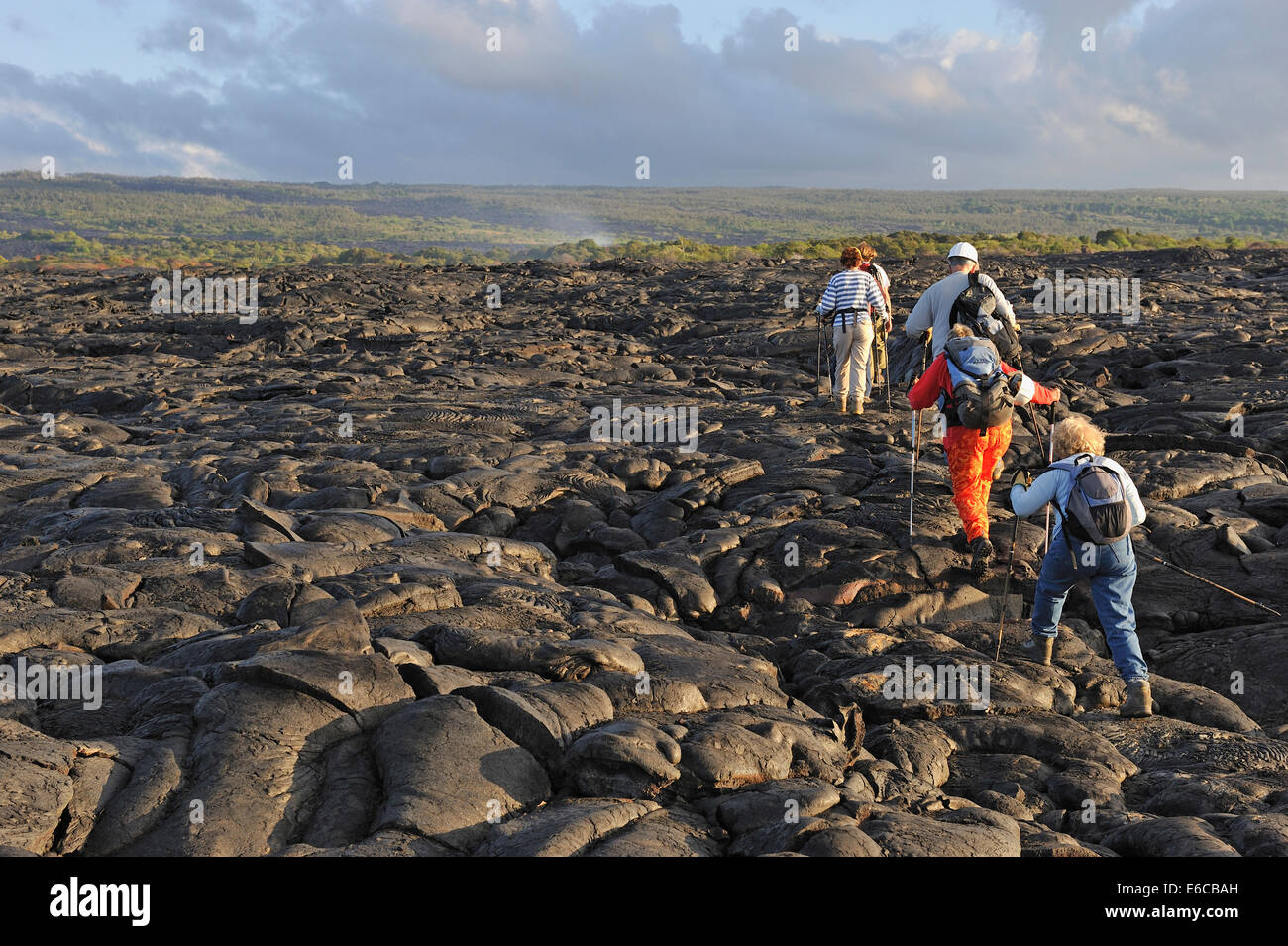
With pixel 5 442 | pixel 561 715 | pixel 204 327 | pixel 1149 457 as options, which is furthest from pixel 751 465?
pixel 204 327

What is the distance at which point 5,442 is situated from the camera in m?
17.5

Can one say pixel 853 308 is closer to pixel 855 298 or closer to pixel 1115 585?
pixel 855 298

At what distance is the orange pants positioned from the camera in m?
11.2

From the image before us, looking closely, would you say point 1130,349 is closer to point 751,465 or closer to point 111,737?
point 751,465

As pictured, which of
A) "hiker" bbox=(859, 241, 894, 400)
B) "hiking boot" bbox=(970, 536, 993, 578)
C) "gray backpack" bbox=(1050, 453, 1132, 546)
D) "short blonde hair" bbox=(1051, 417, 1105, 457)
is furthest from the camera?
"hiker" bbox=(859, 241, 894, 400)

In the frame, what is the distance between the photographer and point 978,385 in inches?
420

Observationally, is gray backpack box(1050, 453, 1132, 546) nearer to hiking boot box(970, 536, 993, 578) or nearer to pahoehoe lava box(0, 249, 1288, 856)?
pahoehoe lava box(0, 249, 1288, 856)

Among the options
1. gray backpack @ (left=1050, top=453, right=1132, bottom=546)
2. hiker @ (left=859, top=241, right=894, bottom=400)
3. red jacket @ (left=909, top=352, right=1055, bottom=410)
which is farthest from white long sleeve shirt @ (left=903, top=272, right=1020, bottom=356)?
gray backpack @ (left=1050, top=453, right=1132, bottom=546)

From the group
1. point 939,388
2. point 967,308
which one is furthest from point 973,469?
point 967,308

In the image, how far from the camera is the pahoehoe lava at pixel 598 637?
6227mm

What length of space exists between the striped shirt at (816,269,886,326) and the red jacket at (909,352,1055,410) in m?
5.59

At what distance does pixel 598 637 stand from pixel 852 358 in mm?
10273

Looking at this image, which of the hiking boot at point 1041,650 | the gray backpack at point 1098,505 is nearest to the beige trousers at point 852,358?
the hiking boot at point 1041,650

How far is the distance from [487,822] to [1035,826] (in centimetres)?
365
